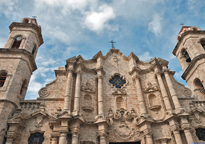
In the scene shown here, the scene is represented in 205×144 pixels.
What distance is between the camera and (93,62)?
1850 cm

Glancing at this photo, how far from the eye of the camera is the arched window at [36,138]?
1246cm

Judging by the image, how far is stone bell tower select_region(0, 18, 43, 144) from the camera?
499 inches

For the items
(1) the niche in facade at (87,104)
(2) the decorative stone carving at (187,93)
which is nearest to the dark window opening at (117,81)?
(1) the niche in facade at (87,104)

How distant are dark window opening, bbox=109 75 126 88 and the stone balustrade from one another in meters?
7.48

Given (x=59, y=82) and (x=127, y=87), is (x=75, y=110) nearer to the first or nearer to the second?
(x=59, y=82)

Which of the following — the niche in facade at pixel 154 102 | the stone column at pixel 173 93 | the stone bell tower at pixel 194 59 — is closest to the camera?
the stone column at pixel 173 93

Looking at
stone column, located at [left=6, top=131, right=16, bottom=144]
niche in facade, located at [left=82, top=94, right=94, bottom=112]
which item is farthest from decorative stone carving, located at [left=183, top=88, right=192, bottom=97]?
stone column, located at [left=6, top=131, right=16, bottom=144]

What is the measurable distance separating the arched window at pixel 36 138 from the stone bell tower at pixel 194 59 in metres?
16.0

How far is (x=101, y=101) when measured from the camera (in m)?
14.5

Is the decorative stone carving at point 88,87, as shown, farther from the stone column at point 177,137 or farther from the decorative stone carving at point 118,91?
the stone column at point 177,137

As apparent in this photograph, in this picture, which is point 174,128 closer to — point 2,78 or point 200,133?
point 200,133

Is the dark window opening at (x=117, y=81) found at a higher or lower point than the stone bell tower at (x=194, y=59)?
lower

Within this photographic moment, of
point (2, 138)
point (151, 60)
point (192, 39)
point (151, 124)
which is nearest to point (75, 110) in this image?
point (2, 138)

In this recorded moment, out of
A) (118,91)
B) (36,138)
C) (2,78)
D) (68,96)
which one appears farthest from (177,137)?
(2,78)
